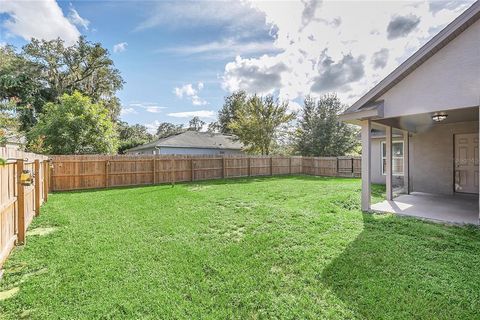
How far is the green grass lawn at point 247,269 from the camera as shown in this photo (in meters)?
2.52

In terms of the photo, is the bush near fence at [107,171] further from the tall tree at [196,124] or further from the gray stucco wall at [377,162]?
the tall tree at [196,124]

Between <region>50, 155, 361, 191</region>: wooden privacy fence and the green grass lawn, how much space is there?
19.9 ft

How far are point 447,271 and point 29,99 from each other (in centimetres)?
2644

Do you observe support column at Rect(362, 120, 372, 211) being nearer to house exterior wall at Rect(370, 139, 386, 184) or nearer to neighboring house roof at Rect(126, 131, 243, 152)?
house exterior wall at Rect(370, 139, 386, 184)

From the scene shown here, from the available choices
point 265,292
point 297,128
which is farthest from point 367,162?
point 297,128

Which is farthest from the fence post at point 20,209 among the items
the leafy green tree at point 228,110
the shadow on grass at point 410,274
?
the leafy green tree at point 228,110

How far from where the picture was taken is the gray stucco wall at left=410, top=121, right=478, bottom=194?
8.10 m

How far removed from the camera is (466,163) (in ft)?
25.8

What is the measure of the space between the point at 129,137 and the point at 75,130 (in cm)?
2477

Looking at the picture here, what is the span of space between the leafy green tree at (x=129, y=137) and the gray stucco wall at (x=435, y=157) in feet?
68.6

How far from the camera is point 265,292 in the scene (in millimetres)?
2801

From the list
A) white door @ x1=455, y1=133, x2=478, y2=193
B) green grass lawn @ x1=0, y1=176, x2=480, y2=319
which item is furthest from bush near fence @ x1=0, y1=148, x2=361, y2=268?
white door @ x1=455, y1=133, x2=478, y2=193

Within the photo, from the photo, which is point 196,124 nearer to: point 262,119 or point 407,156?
point 262,119

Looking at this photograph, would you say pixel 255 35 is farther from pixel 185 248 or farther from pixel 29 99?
pixel 29 99
